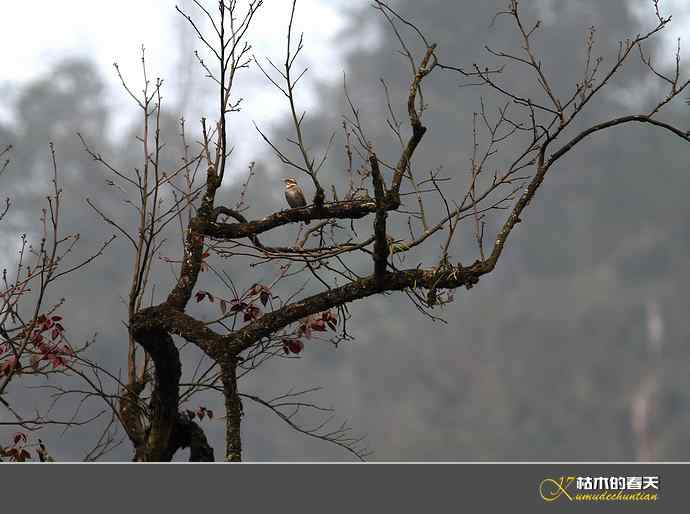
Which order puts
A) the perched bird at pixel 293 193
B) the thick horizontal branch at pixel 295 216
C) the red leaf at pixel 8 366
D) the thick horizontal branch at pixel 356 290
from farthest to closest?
1. the perched bird at pixel 293 193
2. the red leaf at pixel 8 366
3. the thick horizontal branch at pixel 295 216
4. the thick horizontal branch at pixel 356 290

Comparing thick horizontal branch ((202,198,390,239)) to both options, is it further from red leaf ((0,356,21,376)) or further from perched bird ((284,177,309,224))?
perched bird ((284,177,309,224))

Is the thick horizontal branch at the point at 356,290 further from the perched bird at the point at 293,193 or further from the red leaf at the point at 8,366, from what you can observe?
the perched bird at the point at 293,193

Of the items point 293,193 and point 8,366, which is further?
point 293,193

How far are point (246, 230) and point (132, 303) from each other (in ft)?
3.38

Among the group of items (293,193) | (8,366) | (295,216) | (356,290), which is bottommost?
(8,366)

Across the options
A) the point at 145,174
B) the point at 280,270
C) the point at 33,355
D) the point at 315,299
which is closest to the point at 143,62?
the point at 145,174

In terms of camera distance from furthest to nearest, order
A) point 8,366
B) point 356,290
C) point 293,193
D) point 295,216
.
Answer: point 293,193 < point 8,366 < point 295,216 < point 356,290

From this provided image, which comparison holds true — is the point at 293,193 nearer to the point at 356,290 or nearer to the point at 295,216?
the point at 295,216

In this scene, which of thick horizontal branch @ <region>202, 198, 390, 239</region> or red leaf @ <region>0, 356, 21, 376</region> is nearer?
thick horizontal branch @ <region>202, 198, 390, 239</region>

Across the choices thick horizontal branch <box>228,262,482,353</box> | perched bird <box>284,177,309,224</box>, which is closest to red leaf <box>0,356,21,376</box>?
thick horizontal branch <box>228,262,482,353</box>

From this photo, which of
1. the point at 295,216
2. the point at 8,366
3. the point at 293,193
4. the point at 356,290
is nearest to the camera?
the point at 356,290

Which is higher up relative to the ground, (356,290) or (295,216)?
(295,216)

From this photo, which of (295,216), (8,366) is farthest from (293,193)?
(8,366)

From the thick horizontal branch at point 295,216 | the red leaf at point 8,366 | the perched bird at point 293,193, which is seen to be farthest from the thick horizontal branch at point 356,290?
the perched bird at point 293,193
